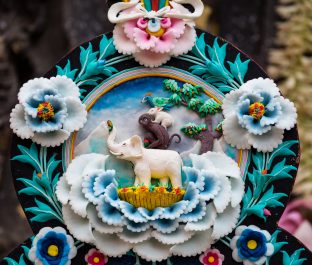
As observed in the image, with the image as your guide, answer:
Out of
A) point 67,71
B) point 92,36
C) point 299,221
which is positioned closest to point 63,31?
point 92,36

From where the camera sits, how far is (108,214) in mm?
1645

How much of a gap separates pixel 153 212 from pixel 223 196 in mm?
148

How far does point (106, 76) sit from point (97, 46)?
0.23 feet

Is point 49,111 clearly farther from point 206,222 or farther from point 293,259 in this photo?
point 293,259

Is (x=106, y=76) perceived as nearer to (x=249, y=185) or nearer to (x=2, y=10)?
(x=249, y=185)

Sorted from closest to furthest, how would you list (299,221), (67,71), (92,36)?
1. (67,71)
2. (299,221)
3. (92,36)

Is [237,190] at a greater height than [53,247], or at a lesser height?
greater

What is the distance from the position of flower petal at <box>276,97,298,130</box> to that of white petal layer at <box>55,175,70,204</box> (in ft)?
1.50

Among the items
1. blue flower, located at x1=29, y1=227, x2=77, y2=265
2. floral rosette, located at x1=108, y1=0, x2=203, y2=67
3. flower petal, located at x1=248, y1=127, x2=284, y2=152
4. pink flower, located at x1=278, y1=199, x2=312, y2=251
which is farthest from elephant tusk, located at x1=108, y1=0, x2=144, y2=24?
pink flower, located at x1=278, y1=199, x2=312, y2=251

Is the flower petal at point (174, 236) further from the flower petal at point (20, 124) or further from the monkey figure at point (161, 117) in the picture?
the flower petal at point (20, 124)

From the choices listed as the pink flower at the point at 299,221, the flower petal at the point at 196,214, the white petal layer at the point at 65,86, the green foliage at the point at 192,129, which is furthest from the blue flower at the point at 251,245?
the pink flower at the point at 299,221

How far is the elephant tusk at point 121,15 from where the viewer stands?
1731 millimetres

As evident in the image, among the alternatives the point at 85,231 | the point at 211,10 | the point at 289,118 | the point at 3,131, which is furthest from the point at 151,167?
the point at 211,10

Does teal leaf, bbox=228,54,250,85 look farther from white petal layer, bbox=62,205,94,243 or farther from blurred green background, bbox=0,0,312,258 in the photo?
blurred green background, bbox=0,0,312,258
